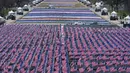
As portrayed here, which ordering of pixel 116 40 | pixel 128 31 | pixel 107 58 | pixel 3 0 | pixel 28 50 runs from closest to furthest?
pixel 107 58 < pixel 28 50 < pixel 116 40 < pixel 128 31 < pixel 3 0

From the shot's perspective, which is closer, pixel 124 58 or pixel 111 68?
pixel 111 68

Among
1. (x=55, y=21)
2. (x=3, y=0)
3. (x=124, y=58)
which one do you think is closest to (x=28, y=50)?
(x=124, y=58)

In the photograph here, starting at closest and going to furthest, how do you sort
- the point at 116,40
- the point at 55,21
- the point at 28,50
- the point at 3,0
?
the point at 28,50, the point at 116,40, the point at 55,21, the point at 3,0

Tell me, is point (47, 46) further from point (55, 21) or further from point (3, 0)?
point (3, 0)

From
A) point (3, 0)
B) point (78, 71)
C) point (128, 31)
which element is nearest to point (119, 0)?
point (3, 0)

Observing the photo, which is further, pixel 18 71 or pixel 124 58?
pixel 124 58

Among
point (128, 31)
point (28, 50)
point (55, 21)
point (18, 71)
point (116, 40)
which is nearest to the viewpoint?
point (18, 71)

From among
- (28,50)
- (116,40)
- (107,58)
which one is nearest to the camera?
(107,58)

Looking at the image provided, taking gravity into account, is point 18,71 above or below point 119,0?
above

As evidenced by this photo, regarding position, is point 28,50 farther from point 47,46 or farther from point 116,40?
point 116,40
